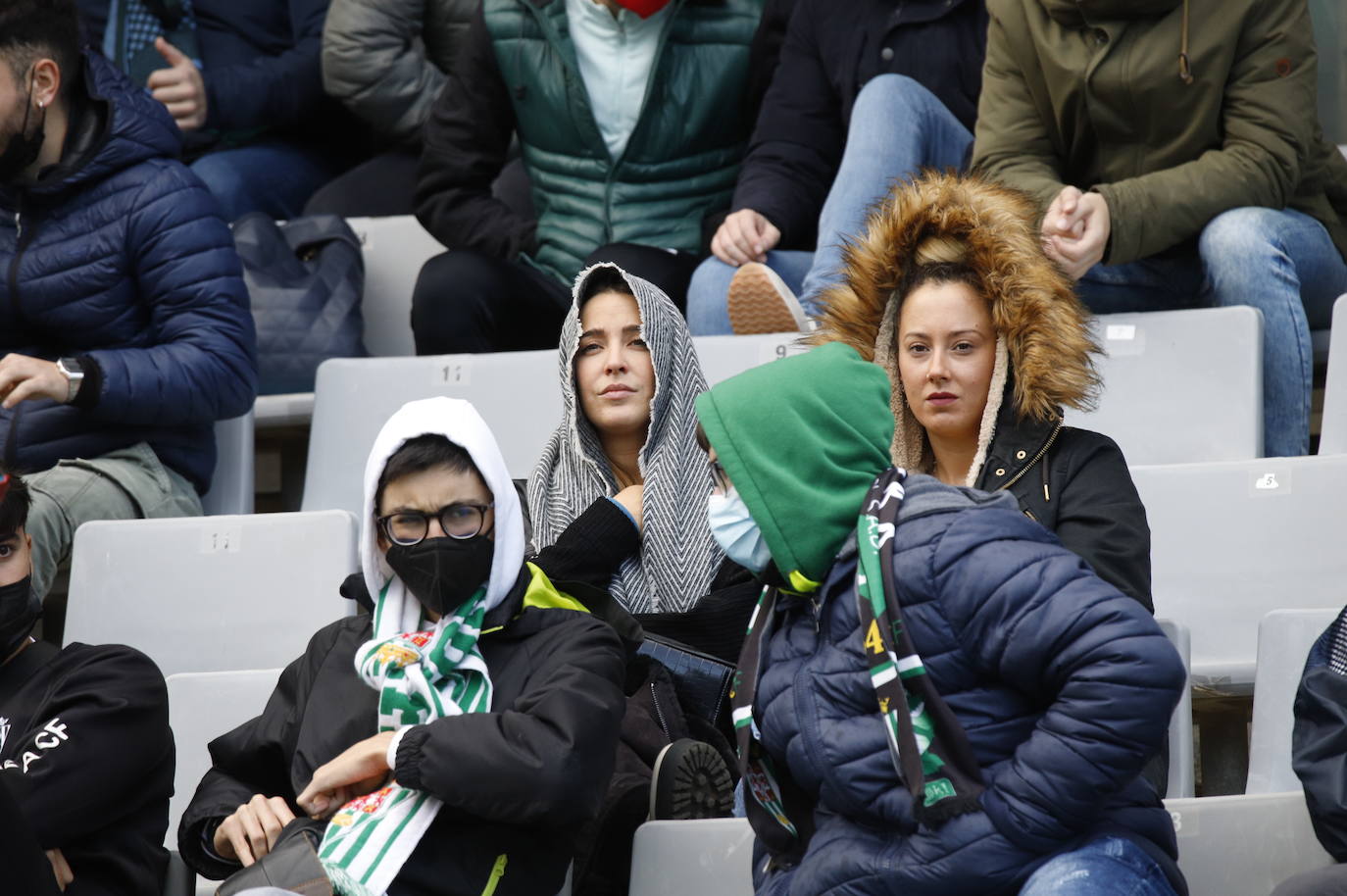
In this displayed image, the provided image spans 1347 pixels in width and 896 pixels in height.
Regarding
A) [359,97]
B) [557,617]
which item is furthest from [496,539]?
[359,97]

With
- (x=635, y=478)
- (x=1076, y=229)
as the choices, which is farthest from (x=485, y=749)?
(x=1076, y=229)

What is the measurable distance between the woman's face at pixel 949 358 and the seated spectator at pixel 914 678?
2.09ft

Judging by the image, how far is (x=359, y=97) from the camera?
4.96m

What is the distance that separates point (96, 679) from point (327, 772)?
401 millimetres

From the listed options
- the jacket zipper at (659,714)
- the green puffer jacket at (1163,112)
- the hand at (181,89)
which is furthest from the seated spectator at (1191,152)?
the hand at (181,89)

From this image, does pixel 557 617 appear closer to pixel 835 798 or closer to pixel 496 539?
pixel 496 539

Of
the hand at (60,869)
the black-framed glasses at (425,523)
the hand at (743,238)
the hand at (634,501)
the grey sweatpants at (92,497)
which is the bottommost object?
the hand at (60,869)

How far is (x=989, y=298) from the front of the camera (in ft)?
9.35

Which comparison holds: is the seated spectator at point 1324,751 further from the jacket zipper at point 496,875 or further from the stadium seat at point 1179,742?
the jacket zipper at point 496,875

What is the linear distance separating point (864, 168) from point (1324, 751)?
81.7 inches

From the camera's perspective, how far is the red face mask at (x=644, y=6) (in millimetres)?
4281

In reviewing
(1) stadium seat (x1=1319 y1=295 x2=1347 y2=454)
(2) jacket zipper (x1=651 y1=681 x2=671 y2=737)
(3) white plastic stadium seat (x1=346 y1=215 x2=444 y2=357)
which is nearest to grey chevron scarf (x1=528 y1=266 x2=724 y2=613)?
(2) jacket zipper (x1=651 y1=681 x2=671 y2=737)

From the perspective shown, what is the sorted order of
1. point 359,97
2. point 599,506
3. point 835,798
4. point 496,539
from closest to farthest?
point 835,798 → point 496,539 → point 599,506 → point 359,97

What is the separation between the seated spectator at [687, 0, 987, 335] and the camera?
3982mm
